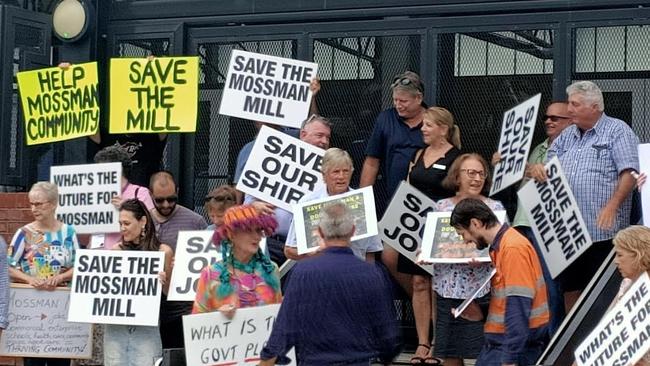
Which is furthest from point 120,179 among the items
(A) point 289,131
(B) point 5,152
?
(B) point 5,152

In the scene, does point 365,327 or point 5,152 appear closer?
point 365,327

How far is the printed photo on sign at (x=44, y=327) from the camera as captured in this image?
38.6 feet

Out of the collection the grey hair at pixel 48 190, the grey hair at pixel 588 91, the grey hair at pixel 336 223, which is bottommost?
the grey hair at pixel 336 223

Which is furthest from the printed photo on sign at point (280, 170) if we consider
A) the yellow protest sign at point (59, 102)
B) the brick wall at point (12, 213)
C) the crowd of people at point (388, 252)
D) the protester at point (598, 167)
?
the brick wall at point (12, 213)

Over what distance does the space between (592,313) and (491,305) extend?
86cm

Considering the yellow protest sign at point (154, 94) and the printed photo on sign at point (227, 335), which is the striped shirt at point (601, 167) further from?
the yellow protest sign at point (154, 94)

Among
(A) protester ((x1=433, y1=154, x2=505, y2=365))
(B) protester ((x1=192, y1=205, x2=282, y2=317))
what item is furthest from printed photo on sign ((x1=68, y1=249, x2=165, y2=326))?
(A) protester ((x1=433, y1=154, x2=505, y2=365))

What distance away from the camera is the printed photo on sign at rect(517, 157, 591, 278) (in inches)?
415

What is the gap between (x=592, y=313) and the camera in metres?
10.2

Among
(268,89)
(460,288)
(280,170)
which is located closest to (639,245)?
(460,288)

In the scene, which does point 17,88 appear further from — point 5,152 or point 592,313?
point 592,313

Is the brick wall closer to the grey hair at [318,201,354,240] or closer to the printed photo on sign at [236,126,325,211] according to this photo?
the printed photo on sign at [236,126,325,211]

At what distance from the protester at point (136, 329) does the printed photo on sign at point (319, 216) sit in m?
1.01

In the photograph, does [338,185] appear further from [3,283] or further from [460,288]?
[3,283]
